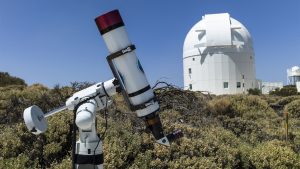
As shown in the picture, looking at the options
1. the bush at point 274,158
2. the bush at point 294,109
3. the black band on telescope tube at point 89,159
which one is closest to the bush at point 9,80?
the bush at point 294,109

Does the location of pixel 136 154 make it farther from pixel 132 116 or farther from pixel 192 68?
pixel 192 68

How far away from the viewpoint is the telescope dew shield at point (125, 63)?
3.33 meters

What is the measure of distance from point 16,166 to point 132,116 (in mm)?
3491

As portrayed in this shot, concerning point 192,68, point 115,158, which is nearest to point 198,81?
point 192,68

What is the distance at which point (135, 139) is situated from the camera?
6.27 m

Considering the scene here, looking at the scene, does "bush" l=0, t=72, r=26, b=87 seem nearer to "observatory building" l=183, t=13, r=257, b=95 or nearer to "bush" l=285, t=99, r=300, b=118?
"bush" l=285, t=99, r=300, b=118

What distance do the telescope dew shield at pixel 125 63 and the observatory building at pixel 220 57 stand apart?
3960 centimetres

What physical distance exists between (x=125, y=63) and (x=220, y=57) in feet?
132

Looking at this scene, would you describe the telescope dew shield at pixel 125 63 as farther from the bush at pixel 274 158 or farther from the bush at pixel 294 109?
the bush at pixel 294 109

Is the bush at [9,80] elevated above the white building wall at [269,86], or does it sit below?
above

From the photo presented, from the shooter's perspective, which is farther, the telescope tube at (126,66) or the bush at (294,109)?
the bush at (294,109)

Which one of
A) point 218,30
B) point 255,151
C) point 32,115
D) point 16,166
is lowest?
point 218,30

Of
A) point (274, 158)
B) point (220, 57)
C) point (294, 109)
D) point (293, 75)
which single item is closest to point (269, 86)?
point (293, 75)

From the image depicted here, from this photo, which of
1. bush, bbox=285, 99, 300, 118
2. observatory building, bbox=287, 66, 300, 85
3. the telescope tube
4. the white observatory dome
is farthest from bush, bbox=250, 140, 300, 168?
the white observatory dome
